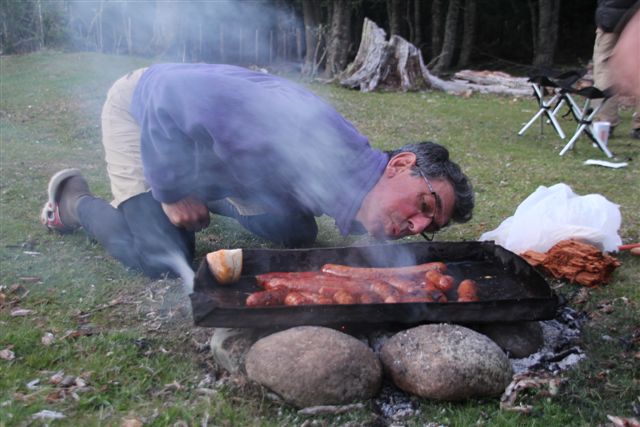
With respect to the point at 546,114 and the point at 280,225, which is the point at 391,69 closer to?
Answer: the point at 546,114

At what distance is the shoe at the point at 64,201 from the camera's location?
14.6ft

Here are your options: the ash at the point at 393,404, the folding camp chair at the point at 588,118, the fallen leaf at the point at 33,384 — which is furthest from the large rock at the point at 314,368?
the folding camp chair at the point at 588,118

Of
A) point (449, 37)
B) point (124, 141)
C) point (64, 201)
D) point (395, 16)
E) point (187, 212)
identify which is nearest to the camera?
point (187, 212)

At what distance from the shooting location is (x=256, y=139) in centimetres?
287

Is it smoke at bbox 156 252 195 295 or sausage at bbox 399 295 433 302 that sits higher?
sausage at bbox 399 295 433 302

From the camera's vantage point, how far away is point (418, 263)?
3.61 metres

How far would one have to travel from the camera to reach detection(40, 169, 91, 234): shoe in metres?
4.45

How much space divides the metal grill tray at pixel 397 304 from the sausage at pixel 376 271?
0.17m

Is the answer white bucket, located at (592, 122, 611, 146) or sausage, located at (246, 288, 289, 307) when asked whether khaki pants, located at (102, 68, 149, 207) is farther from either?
white bucket, located at (592, 122, 611, 146)

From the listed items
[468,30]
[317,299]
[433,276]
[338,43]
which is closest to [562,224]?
[433,276]

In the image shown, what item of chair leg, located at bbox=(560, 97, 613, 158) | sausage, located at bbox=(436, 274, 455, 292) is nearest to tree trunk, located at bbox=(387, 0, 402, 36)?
chair leg, located at bbox=(560, 97, 613, 158)

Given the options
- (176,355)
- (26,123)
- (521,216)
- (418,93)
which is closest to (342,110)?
(418,93)

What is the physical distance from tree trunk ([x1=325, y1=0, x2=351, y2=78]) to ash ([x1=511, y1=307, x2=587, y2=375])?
14.3 m

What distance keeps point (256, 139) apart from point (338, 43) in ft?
49.1
